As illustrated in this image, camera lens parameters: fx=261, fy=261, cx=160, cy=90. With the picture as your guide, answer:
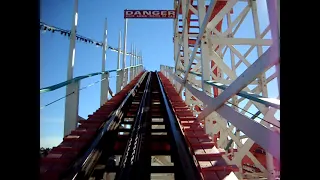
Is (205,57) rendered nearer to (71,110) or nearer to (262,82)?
(262,82)

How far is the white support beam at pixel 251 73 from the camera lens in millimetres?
1990

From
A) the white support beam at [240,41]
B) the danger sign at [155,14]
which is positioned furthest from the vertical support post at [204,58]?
the danger sign at [155,14]

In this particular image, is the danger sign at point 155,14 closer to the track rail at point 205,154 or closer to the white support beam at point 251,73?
the track rail at point 205,154

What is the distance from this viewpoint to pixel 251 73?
2441mm

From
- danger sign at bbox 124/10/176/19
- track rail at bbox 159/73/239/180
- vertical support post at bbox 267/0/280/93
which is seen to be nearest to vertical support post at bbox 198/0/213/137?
track rail at bbox 159/73/239/180

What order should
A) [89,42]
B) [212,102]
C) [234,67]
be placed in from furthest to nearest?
1. [89,42]
2. [234,67]
3. [212,102]

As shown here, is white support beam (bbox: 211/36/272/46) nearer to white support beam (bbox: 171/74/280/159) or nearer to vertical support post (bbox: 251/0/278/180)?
vertical support post (bbox: 251/0/278/180)

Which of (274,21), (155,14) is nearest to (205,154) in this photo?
(274,21)

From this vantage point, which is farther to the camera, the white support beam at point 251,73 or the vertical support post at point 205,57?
the vertical support post at point 205,57

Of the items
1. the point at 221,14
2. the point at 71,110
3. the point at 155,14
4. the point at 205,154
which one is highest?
the point at 155,14
